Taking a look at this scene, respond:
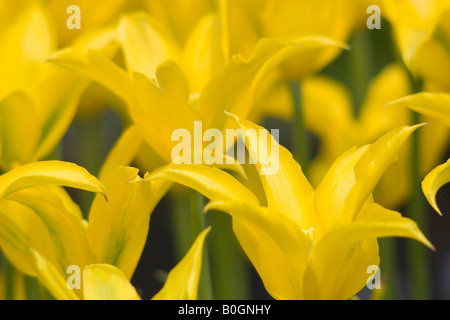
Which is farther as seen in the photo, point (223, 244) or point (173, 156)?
point (223, 244)

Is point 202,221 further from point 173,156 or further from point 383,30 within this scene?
point 383,30

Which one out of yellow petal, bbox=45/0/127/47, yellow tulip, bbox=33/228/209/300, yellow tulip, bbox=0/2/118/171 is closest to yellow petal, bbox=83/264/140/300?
yellow tulip, bbox=33/228/209/300

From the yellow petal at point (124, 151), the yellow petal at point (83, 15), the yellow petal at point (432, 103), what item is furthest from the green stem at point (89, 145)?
the yellow petal at point (432, 103)

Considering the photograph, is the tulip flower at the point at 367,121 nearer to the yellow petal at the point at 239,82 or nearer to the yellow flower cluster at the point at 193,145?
the yellow flower cluster at the point at 193,145

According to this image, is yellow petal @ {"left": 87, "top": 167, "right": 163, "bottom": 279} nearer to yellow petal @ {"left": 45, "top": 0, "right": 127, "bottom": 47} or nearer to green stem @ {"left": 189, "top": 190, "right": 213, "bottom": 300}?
green stem @ {"left": 189, "top": 190, "right": 213, "bottom": 300}
